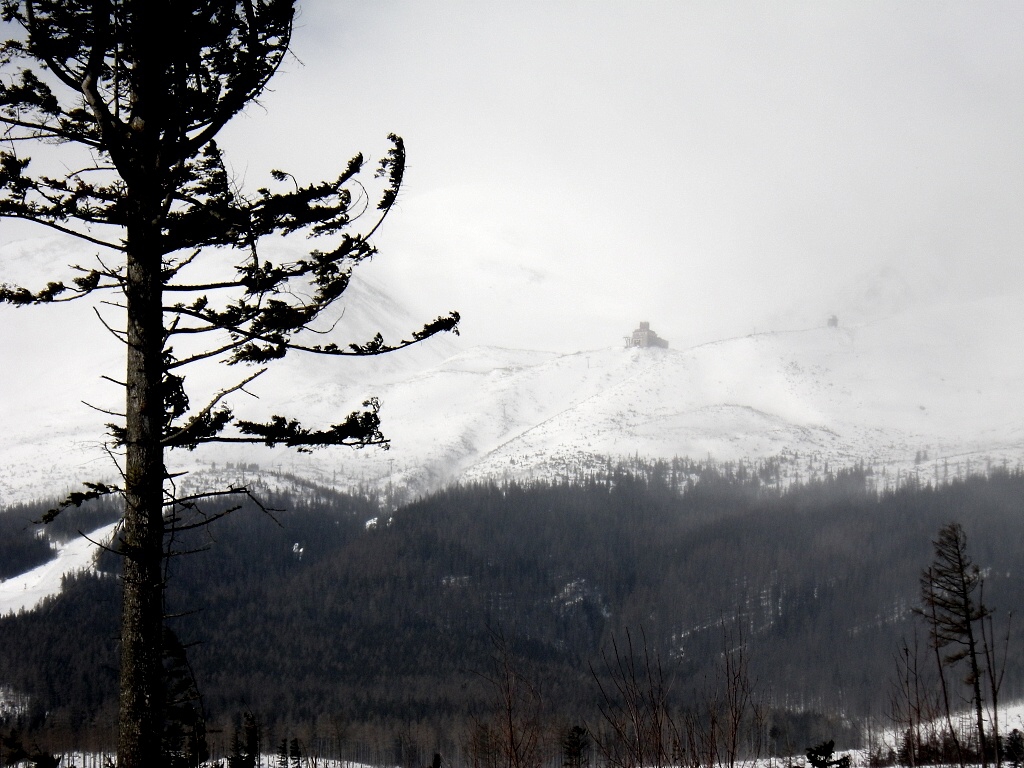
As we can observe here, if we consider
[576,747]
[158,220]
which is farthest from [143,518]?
[576,747]

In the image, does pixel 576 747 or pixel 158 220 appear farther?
pixel 576 747

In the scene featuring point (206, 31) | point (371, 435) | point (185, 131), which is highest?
point (206, 31)

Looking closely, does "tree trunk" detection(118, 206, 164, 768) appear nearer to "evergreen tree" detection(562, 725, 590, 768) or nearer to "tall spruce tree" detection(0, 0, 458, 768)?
"tall spruce tree" detection(0, 0, 458, 768)

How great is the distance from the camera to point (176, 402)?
465 inches

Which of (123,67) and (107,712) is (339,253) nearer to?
(123,67)

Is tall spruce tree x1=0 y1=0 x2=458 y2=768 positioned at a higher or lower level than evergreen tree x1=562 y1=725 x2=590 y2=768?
higher

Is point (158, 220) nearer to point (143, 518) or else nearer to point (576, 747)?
point (143, 518)

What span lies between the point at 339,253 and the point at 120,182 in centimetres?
257

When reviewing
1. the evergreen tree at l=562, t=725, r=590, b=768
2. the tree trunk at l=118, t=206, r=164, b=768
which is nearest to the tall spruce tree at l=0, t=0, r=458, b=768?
the tree trunk at l=118, t=206, r=164, b=768

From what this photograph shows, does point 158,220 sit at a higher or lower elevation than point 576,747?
higher

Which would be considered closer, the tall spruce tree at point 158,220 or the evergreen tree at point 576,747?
the tall spruce tree at point 158,220

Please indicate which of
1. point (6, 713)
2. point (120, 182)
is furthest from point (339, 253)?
point (6, 713)

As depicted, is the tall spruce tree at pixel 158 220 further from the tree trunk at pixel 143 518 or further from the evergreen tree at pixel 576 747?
the evergreen tree at pixel 576 747

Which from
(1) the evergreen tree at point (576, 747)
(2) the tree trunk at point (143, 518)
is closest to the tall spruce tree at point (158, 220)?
(2) the tree trunk at point (143, 518)
